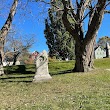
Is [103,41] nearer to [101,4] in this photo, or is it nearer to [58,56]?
[58,56]

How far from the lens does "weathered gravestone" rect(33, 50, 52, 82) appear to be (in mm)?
15469

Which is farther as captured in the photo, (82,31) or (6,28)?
(6,28)

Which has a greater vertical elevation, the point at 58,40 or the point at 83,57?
the point at 58,40

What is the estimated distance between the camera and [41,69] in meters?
15.8

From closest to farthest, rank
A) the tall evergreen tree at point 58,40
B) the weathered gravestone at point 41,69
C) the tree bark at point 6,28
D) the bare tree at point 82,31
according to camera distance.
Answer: the weathered gravestone at point 41,69, the bare tree at point 82,31, the tree bark at point 6,28, the tall evergreen tree at point 58,40

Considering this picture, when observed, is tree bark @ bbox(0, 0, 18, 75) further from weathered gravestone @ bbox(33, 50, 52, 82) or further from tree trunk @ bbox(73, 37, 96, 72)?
weathered gravestone @ bbox(33, 50, 52, 82)

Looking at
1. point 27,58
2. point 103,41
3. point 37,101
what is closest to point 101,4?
point 37,101

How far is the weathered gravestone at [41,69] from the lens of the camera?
1547 centimetres

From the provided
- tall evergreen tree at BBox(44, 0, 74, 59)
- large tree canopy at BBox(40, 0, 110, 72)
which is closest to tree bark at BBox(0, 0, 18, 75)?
large tree canopy at BBox(40, 0, 110, 72)

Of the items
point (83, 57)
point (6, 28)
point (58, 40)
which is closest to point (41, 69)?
point (83, 57)

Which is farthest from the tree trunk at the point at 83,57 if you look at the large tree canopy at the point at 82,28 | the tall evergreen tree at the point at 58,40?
the tall evergreen tree at the point at 58,40

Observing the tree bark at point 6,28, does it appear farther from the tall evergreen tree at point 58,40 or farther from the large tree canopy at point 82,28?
the tall evergreen tree at point 58,40

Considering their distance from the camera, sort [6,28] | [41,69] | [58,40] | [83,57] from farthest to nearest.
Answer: [58,40] < [6,28] < [83,57] < [41,69]

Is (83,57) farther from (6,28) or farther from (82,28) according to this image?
(6,28)
